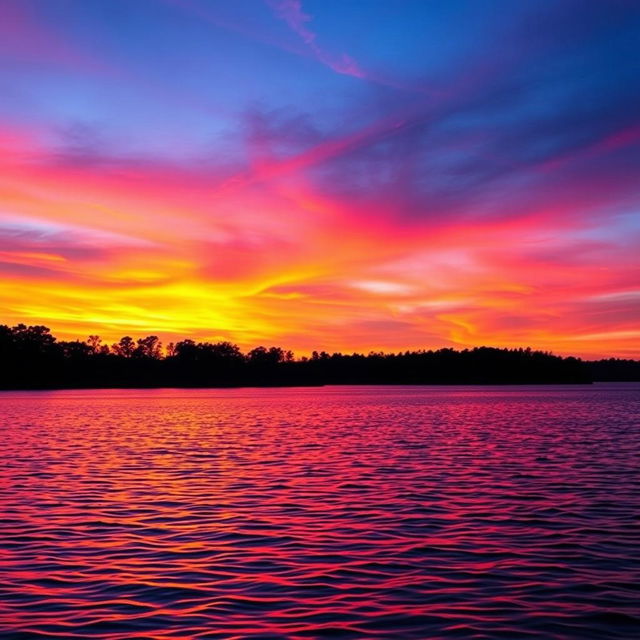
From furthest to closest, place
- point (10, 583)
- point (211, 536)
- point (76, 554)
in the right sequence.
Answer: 1. point (211, 536)
2. point (76, 554)
3. point (10, 583)

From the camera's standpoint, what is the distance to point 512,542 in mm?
20891

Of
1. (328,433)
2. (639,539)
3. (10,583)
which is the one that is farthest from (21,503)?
(328,433)

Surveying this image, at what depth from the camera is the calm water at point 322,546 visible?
1430 centimetres

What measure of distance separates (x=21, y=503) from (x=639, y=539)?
807 inches

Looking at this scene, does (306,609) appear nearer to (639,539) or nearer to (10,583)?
(10,583)

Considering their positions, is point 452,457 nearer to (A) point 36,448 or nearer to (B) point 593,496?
(B) point 593,496

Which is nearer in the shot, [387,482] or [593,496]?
[593,496]

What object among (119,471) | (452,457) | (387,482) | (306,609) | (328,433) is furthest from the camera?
(328,433)

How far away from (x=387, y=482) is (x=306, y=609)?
18479 mm

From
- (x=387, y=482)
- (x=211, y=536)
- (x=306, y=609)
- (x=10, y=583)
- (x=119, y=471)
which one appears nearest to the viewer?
(x=306, y=609)

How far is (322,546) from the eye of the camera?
2066 cm

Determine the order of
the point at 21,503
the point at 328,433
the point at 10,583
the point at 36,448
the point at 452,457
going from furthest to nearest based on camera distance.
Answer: the point at 328,433
the point at 36,448
the point at 452,457
the point at 21,503
the point at 10,583

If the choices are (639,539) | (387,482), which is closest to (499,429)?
(387,482)

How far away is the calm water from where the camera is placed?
563 inches
